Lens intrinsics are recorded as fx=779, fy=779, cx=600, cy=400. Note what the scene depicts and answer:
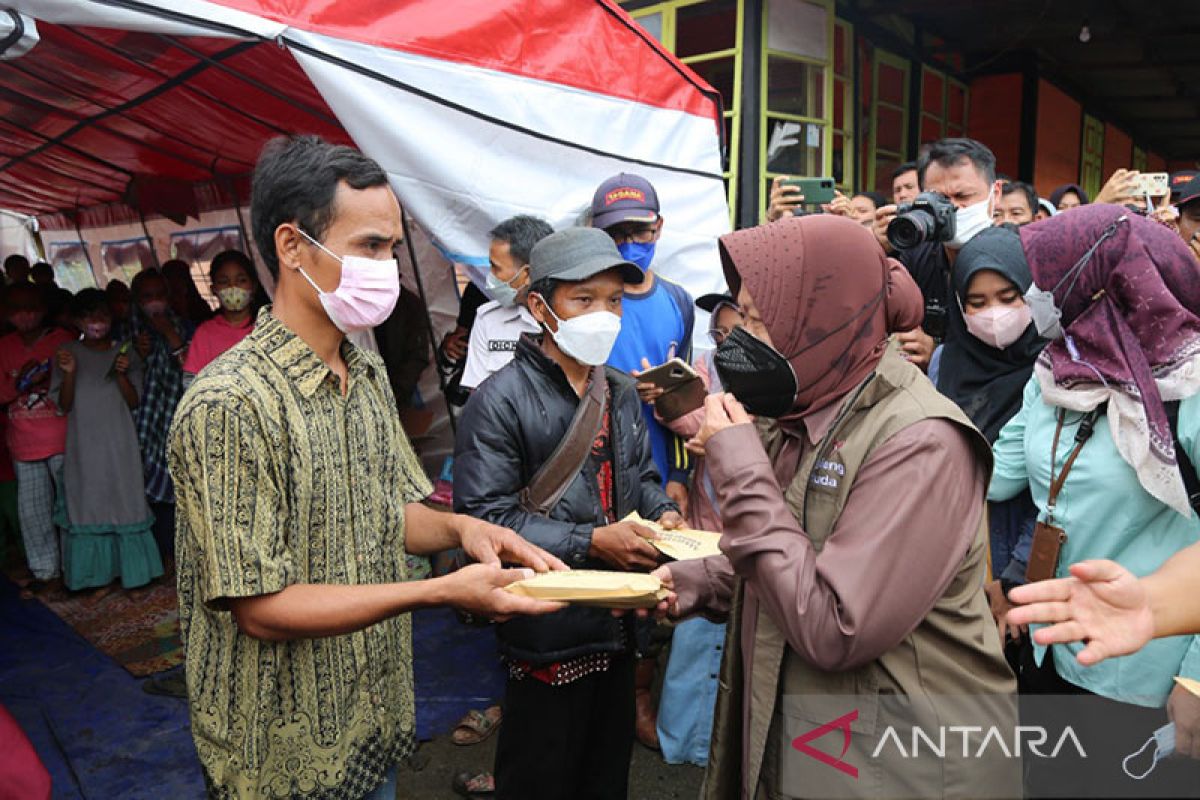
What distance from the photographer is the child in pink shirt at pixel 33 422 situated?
16.3ft

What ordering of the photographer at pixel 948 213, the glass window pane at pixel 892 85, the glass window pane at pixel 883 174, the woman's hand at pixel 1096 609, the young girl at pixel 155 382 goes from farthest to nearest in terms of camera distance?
the glass window pane at pixel 883 174, the glass window pane at pixel 892 85, the young girl at pixel 155 382, the photographer at pixel 948 213, the woman's hand at pixel 1096 609

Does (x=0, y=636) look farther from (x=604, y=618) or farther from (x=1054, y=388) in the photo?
(x=1054, y=388)

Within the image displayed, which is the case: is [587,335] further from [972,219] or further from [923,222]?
[972,219]

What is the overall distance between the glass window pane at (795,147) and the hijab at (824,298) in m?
5.05

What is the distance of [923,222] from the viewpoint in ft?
10.1

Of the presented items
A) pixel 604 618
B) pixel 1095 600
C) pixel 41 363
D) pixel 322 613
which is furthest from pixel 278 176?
pixel 41 363

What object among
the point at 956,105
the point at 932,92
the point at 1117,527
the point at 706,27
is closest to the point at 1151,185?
the point at 1117,527

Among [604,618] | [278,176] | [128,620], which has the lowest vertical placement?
[128,620]

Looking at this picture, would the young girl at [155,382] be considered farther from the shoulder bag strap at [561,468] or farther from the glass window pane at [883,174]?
the glass window pane at [883,174]

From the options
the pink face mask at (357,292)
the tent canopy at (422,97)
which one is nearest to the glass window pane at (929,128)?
the tent canopy at (422,97)

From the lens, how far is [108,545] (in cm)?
504

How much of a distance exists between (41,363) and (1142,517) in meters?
5.84

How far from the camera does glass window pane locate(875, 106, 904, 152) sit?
7.48 meters

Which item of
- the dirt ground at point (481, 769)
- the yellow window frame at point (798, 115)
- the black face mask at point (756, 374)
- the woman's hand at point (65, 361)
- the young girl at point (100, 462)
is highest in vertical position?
the yellow window frame at point (798, 115)
